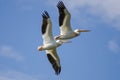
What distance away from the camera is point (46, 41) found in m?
46.7

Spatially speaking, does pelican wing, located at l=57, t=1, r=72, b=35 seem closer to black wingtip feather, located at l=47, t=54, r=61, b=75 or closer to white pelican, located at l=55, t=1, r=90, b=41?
white pelican, located at l=55, t=1, r=90, b=41

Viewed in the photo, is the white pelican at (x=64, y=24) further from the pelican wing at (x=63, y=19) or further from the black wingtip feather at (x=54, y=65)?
the black wingtip feather at (x=54, y=65)

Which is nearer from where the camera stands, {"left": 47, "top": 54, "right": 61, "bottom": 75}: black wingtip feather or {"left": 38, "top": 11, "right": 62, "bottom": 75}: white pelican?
{"left": 38, "top": 11, "right": 62, "bottom": 75}: white pelican

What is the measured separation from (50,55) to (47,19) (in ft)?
7.30

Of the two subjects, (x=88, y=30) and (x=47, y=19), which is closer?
(x=47, y=19)

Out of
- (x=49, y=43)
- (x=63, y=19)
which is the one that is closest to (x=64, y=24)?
(x=63, y=19)

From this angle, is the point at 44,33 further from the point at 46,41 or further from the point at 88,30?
the point at 88,30

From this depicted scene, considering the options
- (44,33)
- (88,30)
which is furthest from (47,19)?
(88,30)

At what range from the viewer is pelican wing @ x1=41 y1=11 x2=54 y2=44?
4628 cm

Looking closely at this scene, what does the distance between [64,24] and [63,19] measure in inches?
12.2

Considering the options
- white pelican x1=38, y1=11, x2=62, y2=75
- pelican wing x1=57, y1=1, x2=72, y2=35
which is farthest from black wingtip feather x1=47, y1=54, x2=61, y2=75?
pelican wing x1=57, y1=1, x2=72, y2=35

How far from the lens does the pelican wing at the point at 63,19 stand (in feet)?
156

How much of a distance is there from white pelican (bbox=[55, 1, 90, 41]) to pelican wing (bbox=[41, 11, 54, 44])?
0.99m

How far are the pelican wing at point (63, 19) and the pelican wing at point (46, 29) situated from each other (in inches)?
49.2
